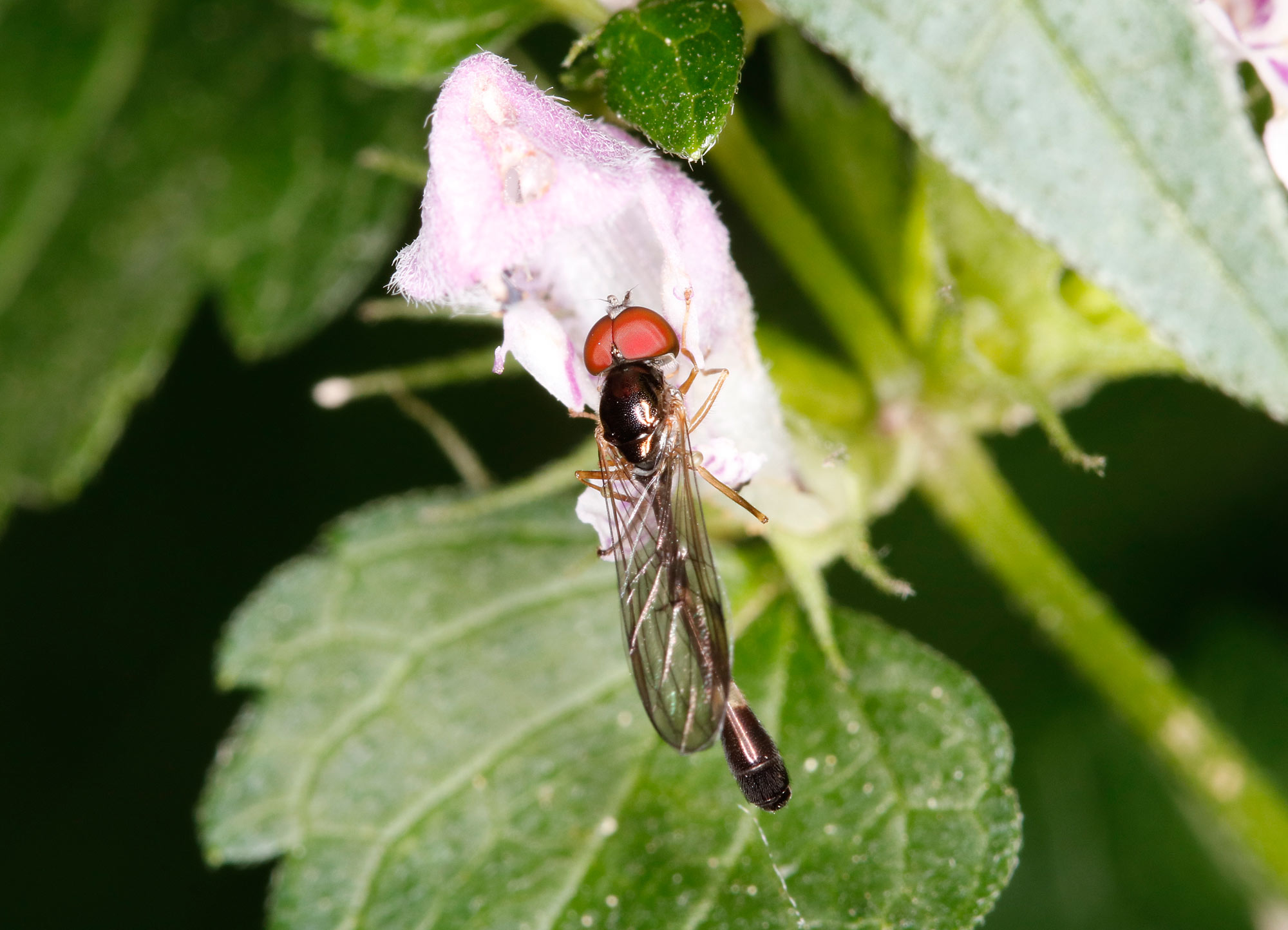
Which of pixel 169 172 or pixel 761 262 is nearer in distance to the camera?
pixel 169 172

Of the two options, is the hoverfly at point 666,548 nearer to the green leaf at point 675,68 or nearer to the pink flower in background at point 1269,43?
the green leaf at point 675,68

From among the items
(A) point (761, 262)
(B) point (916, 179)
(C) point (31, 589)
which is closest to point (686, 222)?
(B) point (916, 179)

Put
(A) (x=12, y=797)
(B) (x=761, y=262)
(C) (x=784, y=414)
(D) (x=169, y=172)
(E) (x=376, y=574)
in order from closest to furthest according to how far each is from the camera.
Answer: (C) (x=784, y=414) < (E) (x=376, y=574) < (D) (x=169, y=172) < (B) (x=761, y=262) < (A) (x=12, y=797)

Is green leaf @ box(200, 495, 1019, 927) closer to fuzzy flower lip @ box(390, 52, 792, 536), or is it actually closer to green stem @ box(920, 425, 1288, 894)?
green stem @ box(920, 425, 1288, 894)

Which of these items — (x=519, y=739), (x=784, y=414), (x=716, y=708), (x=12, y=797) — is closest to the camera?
(x=716, y=708)

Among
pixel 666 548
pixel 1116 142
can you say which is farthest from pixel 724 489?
pixel 1116 142

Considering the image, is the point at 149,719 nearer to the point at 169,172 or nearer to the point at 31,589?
the point at 31,589

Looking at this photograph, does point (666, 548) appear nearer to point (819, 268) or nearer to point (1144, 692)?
point (819, 268)

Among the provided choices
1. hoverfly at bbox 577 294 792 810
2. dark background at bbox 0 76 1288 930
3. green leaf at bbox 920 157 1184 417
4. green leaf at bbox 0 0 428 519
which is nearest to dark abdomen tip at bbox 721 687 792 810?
hoverfly at bbox 577 294 792 810
